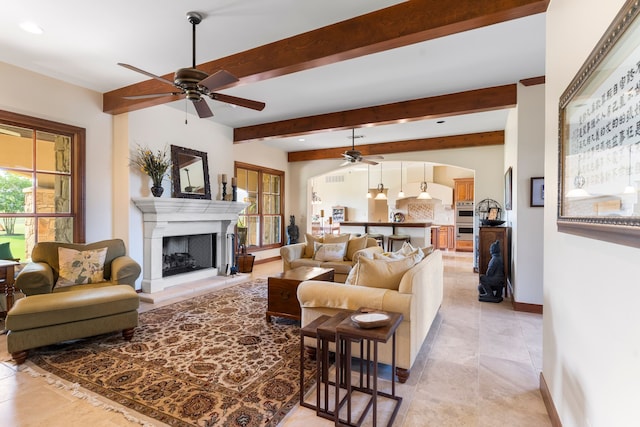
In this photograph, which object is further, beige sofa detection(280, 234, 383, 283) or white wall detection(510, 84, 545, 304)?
beige sofa detection(280, 234, 383, 283)

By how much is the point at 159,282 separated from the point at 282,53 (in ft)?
12.1

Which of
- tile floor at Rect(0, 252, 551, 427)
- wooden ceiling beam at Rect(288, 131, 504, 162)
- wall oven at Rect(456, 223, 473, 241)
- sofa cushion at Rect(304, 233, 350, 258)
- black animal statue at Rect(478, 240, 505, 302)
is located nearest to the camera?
tile floor at Rect(0, 252, 551, 427)

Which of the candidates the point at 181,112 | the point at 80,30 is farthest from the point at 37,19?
the point at 181,112

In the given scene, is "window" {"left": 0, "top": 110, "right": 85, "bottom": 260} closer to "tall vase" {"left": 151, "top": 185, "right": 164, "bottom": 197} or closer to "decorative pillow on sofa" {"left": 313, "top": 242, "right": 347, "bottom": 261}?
"tall vase" {"left": 151, "top": 185, "right": 164, "bottom": 197}

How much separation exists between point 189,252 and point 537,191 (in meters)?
5.61

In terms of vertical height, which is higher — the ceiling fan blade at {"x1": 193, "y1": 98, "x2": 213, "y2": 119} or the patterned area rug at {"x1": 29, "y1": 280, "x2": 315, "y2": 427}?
the ceiling fan blade at {"x1": 193, "y1": 98, "x2": 213, "y2": 119}

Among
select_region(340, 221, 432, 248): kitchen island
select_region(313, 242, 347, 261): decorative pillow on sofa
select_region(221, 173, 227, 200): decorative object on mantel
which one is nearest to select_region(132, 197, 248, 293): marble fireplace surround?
select_region(221, 173, 227, 200): decorative object on mantel

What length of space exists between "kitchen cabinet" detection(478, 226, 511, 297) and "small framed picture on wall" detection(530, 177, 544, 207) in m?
1.08

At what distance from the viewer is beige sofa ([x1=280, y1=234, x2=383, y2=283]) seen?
5.00 m

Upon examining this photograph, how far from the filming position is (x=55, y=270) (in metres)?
3.52

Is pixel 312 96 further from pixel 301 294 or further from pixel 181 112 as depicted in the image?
pixel 301 294

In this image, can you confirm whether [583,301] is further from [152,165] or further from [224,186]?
[224,186]

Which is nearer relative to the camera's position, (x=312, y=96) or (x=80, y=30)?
(x=80, y=30)

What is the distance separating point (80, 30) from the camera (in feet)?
9.77
